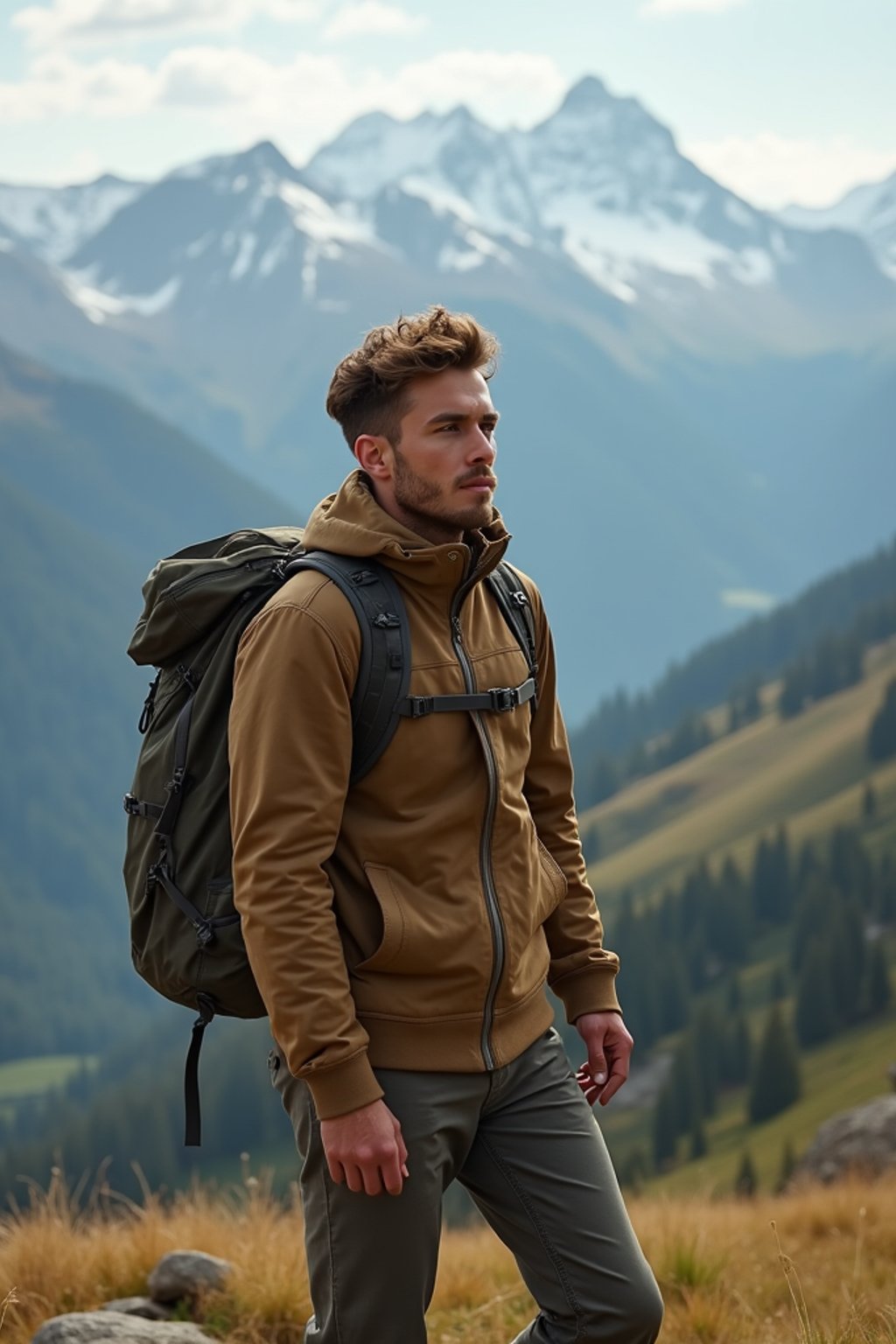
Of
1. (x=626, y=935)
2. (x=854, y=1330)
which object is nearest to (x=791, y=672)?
(x=626, y=935)

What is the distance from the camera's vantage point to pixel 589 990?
5500mm

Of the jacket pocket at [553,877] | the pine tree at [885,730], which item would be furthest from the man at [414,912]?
the pine tree at [885,730]

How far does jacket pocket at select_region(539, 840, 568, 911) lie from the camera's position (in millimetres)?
5277

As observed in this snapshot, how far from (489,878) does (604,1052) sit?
105 centimetres

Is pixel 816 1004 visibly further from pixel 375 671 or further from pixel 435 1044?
pixel 375 671

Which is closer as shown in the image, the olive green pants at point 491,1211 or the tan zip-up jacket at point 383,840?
the tan zip-up jacket at point 383,840

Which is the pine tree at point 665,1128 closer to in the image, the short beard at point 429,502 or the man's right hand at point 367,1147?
the man's right hand at point 367,1147

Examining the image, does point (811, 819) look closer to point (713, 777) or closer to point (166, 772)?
point (713, 777)

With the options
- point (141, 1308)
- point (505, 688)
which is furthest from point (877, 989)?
point (505, 688)

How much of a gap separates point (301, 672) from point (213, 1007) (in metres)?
1.16

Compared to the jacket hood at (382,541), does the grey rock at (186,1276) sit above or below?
Result: below

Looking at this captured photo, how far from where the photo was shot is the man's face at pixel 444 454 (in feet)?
16.1

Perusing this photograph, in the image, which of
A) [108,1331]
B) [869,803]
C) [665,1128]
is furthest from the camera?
[869,803]

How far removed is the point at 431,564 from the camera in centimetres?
481
